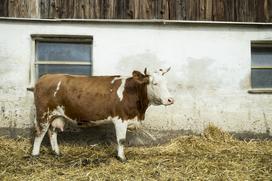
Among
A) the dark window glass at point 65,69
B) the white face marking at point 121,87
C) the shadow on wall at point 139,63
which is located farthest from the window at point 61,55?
the white face marking at point 121,87

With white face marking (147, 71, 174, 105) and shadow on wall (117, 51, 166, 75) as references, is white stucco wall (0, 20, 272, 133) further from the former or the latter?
white face marking (147, 71, 174, 105)

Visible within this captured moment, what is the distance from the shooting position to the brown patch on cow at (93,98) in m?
7.23

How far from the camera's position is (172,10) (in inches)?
348

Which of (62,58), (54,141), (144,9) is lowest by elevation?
(54,141)

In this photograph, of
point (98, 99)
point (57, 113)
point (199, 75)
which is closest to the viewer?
point (98, 99)

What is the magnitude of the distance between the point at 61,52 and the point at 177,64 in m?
2.69

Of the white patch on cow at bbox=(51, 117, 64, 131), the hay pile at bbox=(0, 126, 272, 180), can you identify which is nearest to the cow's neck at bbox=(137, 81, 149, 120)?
the hay pile at bbox=(0, 126, 272, 180)

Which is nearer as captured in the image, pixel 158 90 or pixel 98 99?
pixel 158 90

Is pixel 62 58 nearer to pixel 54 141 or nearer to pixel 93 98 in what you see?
pixel 93 98

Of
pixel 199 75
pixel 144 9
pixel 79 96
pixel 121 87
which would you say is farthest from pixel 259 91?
pixel 79 96

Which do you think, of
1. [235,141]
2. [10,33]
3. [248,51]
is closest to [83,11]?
[10,33]

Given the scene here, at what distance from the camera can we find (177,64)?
28.5 feet

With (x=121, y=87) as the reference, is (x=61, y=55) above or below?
above

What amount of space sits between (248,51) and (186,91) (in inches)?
69.2
